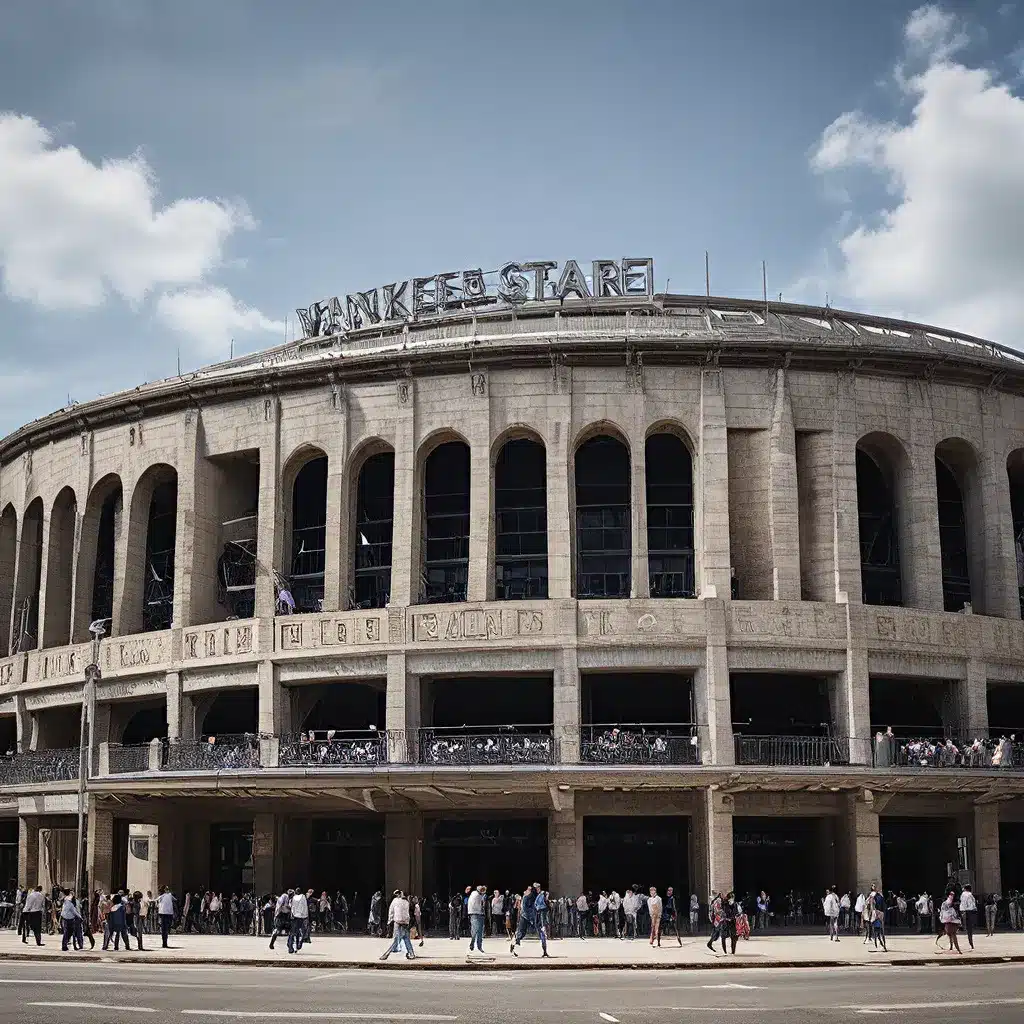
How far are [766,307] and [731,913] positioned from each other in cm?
2412

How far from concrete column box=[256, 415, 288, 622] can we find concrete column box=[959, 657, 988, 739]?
23106 millimetres

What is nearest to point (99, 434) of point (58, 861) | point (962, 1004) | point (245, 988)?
point (58, 861)

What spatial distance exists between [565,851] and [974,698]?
14.5m

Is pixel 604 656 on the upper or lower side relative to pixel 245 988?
upper

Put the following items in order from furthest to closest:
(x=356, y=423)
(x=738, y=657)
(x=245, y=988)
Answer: (x=356, y=423)
(x=738, y=657)
(x=245, y=988)

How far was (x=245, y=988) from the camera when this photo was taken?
83.3 feet

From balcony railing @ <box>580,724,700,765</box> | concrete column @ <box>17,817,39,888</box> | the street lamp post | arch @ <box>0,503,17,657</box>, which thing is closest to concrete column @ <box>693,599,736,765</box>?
balcony railing @ <box>580,724,700,765</box>

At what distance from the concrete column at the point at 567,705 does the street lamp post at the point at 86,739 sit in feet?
47.2

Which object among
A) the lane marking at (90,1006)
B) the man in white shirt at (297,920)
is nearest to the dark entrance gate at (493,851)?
the man in white shirt at (297,920)

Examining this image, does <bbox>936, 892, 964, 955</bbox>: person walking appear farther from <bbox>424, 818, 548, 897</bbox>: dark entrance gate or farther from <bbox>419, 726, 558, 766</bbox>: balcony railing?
<bbox>424, 818, 548, 897</bbox>: dark entrance gate

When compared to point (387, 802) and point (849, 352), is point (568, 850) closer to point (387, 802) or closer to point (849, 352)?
point (387, 802)

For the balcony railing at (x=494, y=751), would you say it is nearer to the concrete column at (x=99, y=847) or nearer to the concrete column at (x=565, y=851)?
the concrete column at (x=565, y=851)

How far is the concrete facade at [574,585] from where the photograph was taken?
145 feet

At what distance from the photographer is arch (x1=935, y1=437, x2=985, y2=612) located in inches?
1954
